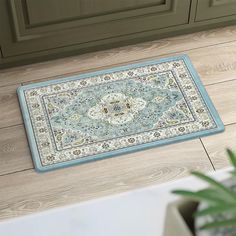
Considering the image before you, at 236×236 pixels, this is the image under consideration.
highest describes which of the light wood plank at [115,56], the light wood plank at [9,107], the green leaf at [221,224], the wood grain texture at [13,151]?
the green leaf at [221,224]

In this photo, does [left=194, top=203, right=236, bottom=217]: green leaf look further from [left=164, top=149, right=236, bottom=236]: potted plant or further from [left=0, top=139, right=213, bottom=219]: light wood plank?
[left=0, top=139, right=213, bottom=219]: light wood plank

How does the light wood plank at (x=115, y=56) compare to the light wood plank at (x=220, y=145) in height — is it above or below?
above

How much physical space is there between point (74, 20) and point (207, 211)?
4.47ft

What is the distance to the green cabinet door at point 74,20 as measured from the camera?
1.68 meters

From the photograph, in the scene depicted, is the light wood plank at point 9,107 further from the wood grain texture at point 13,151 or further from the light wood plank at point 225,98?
the light wood plank at point 225,98

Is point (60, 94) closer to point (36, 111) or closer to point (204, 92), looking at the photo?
point (36, 111)

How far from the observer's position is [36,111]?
5.71ft

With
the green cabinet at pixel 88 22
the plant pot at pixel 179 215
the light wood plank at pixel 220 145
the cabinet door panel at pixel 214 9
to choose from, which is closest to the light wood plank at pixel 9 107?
the green cabinet at pixel 88 22

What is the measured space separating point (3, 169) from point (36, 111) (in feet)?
0.91

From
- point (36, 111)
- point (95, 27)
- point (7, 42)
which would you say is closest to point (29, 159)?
point (36, 111)

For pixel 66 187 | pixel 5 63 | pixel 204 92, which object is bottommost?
pixel 66 187

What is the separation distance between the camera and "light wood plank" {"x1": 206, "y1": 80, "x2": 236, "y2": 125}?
5.64ft

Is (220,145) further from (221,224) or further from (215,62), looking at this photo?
(221,224)

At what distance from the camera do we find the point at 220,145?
1.62 m
